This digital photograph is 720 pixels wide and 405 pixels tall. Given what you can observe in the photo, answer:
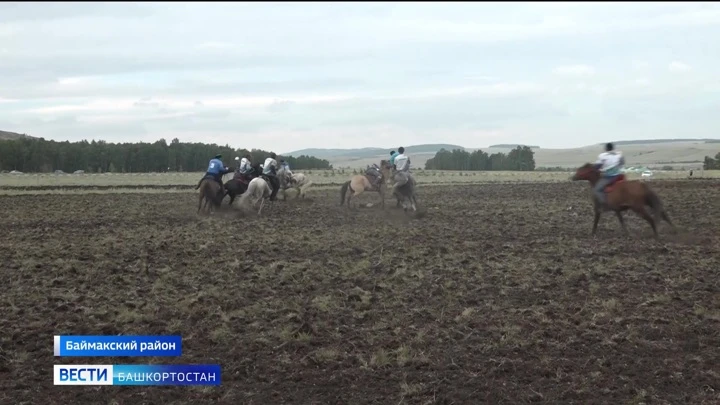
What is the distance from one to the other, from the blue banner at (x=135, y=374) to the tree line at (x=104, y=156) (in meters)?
74.8

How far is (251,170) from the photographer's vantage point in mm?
22453

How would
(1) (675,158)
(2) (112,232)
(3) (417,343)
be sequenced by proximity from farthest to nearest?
(1) (675,158), (2) (112,232), (3) (417,343)

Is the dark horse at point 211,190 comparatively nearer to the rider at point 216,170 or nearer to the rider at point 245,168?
the rider at point 216,170

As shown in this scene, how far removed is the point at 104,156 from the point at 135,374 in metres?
93.4

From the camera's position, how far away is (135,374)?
684 centimetres

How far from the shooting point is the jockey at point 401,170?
20922 mm

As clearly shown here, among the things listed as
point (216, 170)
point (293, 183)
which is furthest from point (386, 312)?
point (293, 183)

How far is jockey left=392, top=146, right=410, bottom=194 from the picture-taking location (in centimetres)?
2092

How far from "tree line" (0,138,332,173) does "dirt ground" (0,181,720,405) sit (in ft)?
224

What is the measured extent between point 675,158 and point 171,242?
14037 cm

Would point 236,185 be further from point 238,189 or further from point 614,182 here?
point 614,182

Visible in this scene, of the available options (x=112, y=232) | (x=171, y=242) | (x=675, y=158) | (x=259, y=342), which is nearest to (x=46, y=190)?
(x=112, y=232)

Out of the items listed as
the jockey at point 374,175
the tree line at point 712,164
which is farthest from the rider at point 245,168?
the tree line at point 712,164

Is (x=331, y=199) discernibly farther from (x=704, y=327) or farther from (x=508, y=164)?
(x=508, y=164)
